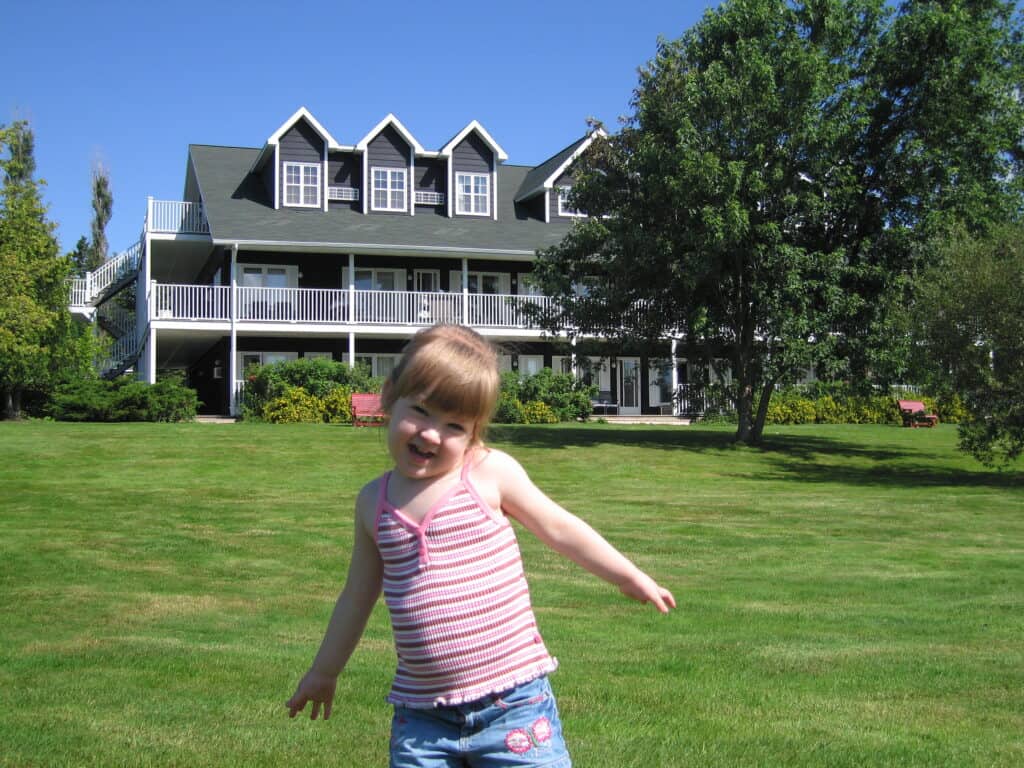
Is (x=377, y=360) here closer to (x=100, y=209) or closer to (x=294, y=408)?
(x=294, y=408)

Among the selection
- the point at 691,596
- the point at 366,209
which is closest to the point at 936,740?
the point at 691,596

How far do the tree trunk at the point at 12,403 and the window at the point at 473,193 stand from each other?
17.1 m

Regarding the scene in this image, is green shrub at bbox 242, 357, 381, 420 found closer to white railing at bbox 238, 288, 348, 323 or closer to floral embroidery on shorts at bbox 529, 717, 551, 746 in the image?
white railing at bbox 238, 288, 348, 323

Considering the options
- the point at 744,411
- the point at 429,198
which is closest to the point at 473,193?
the point at 429,198

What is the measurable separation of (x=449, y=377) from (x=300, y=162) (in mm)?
36763

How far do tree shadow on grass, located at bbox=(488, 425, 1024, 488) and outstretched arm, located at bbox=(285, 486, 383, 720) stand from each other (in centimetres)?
1830

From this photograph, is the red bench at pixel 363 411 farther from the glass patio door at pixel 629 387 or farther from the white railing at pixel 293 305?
the glass patio door at pixel 629 387

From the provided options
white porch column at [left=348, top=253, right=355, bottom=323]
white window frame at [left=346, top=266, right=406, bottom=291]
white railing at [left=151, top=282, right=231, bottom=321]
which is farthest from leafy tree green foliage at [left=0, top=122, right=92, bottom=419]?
white window frame at [left=346, top=266, right=406, bottom=291]

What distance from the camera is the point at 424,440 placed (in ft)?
9.02

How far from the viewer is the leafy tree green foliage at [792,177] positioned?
908 inches

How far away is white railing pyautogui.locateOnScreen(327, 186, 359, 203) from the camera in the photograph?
38656 millimetres

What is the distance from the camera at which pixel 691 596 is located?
894 cm

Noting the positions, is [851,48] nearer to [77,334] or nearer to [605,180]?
[605,180]

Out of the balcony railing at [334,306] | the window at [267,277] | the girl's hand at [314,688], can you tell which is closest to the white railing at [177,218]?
the window at [267,277]
